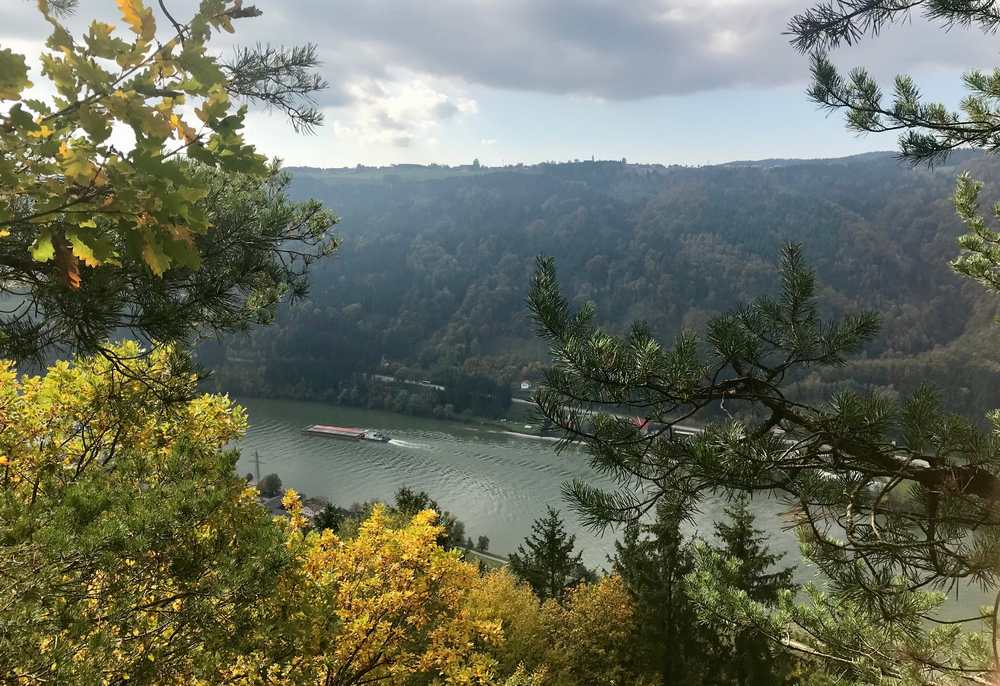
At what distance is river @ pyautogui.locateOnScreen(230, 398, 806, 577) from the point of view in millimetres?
30391

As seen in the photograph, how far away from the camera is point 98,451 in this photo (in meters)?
4.25

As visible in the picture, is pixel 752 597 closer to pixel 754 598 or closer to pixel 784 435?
pixel 754 598

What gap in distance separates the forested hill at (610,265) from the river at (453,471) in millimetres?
15594

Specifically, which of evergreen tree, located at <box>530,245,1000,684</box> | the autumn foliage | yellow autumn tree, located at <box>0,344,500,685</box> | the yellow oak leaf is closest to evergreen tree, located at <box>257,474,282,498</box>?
the autumn foliage

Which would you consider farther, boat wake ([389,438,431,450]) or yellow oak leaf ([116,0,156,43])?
boat wake ([389,438,431,450])

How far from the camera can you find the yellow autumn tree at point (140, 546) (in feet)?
8.06

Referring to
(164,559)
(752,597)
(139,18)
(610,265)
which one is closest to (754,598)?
(752,597)

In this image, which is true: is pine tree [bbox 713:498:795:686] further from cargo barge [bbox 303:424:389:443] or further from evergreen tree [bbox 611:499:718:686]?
cargo barge [bbox 303:424:389:443]

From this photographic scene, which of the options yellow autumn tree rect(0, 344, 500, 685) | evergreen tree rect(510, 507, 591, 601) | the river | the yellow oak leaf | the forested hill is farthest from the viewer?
the forested hill

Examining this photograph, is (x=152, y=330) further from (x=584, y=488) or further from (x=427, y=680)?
(x=427, y=680)

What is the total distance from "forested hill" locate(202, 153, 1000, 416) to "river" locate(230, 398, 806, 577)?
51.2ft

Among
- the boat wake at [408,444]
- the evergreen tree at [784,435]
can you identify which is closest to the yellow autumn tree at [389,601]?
the evergreen tree at [784,435]

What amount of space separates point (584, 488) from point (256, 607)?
2.40m


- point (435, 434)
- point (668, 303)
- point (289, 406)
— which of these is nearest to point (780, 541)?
point (435, 434)
